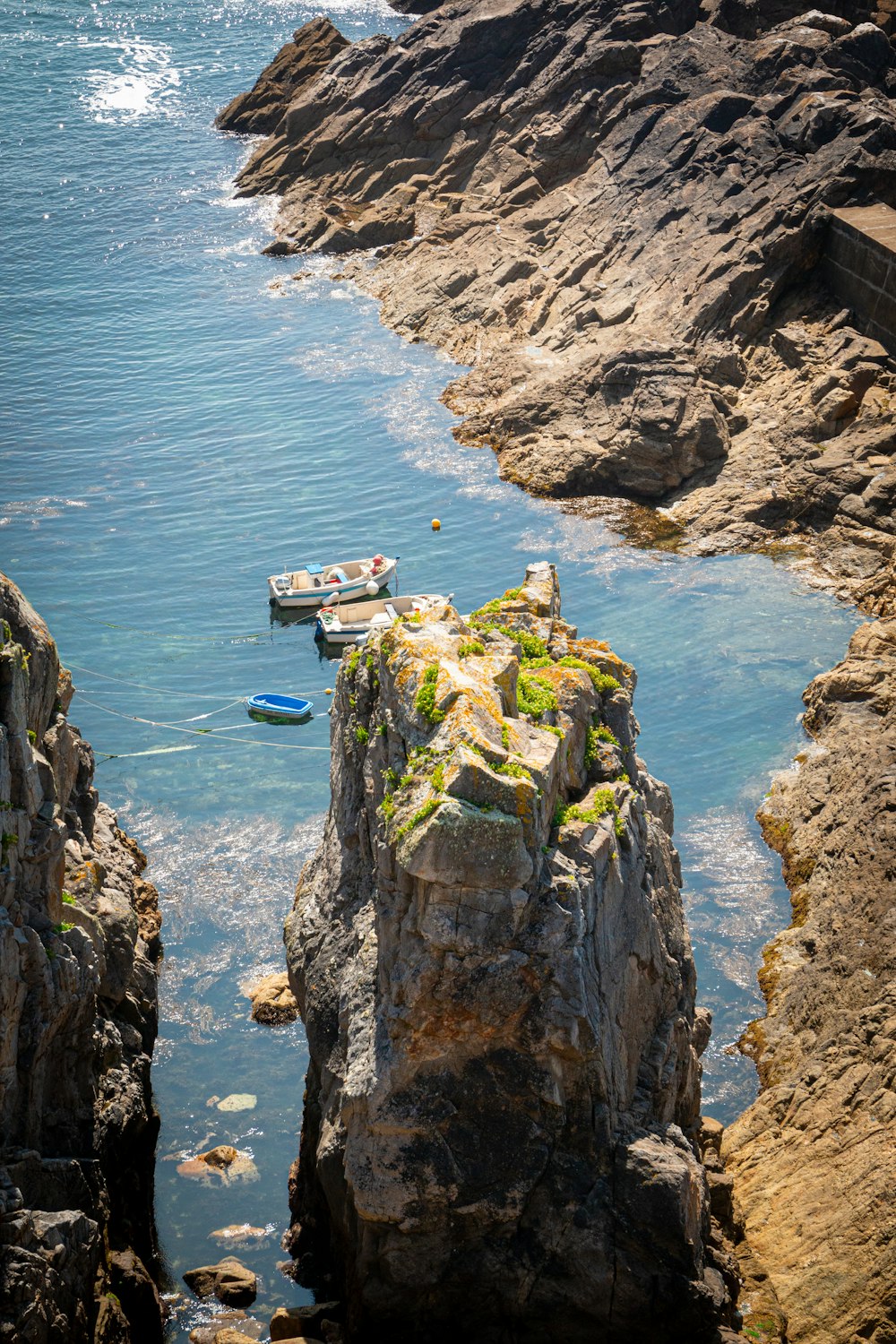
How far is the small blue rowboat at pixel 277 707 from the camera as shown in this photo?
32250 millimetres

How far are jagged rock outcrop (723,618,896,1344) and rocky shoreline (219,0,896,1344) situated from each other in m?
0.05

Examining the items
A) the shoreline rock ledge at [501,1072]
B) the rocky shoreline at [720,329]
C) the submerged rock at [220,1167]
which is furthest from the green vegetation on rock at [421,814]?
the submerged rock at [220,1167]

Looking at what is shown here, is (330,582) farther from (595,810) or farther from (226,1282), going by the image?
(595,810)

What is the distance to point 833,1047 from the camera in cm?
1941

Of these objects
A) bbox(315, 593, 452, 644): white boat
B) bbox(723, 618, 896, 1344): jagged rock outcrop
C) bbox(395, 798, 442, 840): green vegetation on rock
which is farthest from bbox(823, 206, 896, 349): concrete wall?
bbox(395, 798, 442, 840): green vegetation on rock

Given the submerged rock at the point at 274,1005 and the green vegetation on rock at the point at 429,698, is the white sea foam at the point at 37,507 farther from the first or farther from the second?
the green vegetation on rock at the point at 429,698

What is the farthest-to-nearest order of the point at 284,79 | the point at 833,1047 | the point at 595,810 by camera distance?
the point at 284,79
the point at 833,1047
the point at 595,810

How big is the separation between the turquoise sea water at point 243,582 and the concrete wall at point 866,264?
9.14 metres

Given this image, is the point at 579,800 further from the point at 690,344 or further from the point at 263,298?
the point at 263,298

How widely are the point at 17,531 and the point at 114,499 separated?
3.51 metres

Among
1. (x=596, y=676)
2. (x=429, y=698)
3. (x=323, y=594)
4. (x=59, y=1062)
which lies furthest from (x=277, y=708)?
(x=429, y=698)

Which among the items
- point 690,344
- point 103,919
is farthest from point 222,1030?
point 690,344

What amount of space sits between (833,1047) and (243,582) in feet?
76.2

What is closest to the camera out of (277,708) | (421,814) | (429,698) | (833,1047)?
(421,814)
